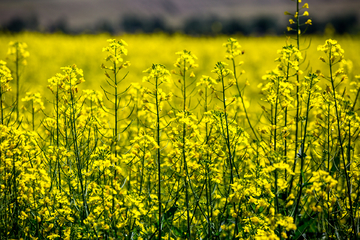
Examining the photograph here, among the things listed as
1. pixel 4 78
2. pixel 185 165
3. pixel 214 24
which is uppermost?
pixel 214 24

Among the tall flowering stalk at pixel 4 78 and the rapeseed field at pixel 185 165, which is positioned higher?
the tall flowering stalk at pixel 4 78

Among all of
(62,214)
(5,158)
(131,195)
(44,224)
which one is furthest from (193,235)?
(5,158)

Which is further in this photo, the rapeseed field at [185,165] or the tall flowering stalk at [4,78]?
the tall flowering stalk at [4,78]

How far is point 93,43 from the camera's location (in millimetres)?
16062

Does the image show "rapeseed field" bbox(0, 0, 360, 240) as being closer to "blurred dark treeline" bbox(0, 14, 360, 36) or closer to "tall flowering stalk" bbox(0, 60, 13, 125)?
"tall flowering stalk" bbox(0, 60, 13, 125)

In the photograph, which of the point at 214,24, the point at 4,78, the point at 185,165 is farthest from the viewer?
the point at 214,24

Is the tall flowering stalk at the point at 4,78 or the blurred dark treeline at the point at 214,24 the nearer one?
the tall flowering stalk at the point at 4,78

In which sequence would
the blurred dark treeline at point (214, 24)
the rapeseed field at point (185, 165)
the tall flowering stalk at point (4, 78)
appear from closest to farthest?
1. the rapeseed field at point (185, 165)
2. the tall flowering stalk at point (4, 78)
3. the blurred dark treeline at point (214, 24)

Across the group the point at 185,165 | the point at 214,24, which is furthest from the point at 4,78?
the point at 214,24

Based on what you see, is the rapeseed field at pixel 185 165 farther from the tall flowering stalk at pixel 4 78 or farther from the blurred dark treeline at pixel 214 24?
the blurred dark treeline at pixel 214 24

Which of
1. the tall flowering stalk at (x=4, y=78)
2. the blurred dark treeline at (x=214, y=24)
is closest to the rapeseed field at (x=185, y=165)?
the tall flowering stalk at (x=4, y=78)

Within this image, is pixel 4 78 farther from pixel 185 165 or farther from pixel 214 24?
pixel 214 24

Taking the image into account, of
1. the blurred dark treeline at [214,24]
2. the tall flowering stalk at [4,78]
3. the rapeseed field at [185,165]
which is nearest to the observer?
the rapeseed field at [185,165]

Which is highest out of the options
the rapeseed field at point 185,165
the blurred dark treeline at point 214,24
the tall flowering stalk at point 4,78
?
the blurred dark treeline at point 214,24
